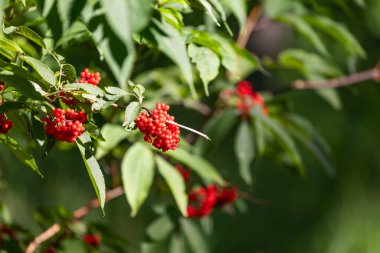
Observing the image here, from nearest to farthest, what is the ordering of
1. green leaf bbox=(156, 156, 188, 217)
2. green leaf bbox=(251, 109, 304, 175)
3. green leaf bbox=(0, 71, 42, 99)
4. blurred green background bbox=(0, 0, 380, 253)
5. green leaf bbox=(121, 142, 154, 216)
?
1. green leaf bbox=(0, 71, 42, 99)
2. green leaf bbox=(121, 142, 154, 216)
3. green leaf bbox=(156, 156, 188, 217)
4. green leaf bbox=(251, 109, 304, 175)
5. blurred green background bbox=(0, 0, 380, 253)

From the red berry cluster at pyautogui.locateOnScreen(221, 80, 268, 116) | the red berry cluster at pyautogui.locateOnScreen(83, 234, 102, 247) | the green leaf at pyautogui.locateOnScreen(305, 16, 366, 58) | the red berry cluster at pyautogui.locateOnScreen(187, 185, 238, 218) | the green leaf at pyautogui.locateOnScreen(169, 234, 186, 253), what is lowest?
the green leaf at pyautogui.locateOnScreen(169, 234, 186, 253)

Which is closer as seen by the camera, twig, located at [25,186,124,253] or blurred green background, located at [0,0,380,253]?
twig, located at [25,186,124,253]

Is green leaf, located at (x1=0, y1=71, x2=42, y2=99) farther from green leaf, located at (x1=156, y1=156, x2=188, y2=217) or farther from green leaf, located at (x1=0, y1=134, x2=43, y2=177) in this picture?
green leaf, located at (x1=156, y1=156, x2=188, y2=217)

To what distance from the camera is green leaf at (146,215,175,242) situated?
1.58 metres

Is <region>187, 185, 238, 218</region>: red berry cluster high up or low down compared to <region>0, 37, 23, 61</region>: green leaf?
down

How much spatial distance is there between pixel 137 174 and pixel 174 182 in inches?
4.3

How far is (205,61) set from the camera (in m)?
1.03

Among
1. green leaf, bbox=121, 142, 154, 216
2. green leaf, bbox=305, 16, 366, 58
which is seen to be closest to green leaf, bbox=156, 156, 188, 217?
green leaf, bbox=121, 142, 154, 216

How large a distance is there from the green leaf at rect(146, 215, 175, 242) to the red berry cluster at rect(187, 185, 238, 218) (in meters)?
0.06

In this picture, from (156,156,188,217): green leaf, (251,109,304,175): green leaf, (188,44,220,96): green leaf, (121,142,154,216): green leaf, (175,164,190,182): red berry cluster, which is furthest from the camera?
(175,164,190,182): red berry cluster

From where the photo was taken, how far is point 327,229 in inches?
177

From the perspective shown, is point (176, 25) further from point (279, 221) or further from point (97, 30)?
point (279, 221)

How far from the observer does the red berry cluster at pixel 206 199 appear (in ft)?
5.19

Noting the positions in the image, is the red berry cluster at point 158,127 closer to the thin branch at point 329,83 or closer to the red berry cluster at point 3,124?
the red berry cluster at point 3,124
